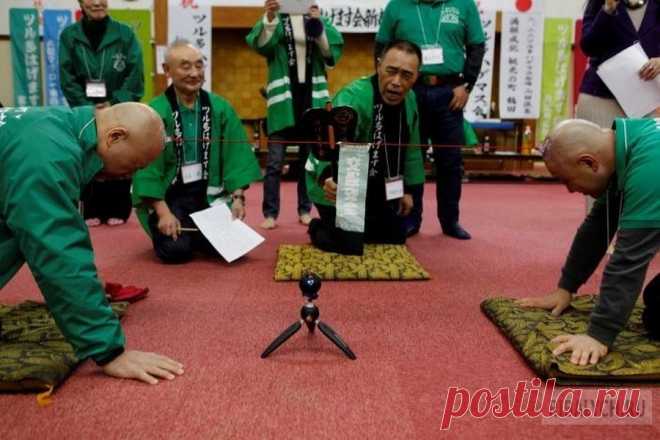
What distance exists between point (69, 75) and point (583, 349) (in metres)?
3.05

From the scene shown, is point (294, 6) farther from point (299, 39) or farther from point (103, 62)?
point (103, 62)

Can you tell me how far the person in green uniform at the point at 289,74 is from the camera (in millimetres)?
3293

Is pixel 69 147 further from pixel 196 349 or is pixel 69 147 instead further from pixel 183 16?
pixel 183 16

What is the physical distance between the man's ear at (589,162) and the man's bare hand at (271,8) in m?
2.11

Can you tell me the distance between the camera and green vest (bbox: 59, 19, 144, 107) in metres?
3.36

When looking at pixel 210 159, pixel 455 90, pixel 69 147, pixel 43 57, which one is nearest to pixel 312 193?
pixel 210 159

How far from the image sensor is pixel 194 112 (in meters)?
2.55

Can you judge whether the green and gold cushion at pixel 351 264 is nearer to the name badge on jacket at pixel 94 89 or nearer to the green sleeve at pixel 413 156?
the green sleeve at pixel 413 156

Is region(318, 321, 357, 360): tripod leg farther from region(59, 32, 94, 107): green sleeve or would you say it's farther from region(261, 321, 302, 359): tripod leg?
region(59, 32, 94, 107): green sleeve

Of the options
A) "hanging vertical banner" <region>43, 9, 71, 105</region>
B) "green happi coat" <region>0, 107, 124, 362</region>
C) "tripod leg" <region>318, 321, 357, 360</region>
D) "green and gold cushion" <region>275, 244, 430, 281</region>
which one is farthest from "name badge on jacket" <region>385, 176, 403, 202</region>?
"hanging vertical banner" <region>43, 9, 71, 105</region>

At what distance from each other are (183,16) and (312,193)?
4.06 m

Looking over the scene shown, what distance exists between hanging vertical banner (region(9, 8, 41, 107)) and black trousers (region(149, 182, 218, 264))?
15.5ft

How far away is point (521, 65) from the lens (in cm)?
625

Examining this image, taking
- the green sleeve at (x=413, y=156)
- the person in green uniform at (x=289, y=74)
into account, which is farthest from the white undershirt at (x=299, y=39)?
the green sleeve at (x=413, y=156)
